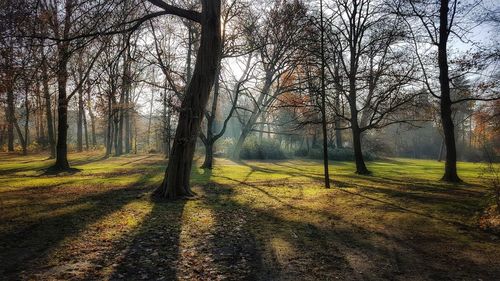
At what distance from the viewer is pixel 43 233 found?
267 inches

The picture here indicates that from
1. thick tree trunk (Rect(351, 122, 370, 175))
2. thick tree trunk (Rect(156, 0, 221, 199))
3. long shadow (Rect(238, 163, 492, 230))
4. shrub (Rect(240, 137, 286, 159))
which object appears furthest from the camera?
shrub (Rect(240, 137, 286, 159))

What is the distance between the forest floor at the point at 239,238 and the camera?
17.6 feet

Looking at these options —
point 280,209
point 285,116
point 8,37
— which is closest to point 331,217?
point 280,209

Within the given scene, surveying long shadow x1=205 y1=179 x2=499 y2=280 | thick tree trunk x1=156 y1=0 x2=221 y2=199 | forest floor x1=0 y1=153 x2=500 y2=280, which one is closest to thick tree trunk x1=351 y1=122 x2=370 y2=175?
forest floor x1=0 y1=153 x2=500 y2=280

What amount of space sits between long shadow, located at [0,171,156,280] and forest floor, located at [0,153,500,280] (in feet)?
0.06

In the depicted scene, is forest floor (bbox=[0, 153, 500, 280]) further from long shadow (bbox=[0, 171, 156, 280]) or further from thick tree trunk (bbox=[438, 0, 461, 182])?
thick tree trunk (bbox=[438, 0, 461, 182])

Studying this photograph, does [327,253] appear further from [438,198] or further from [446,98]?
[446,98]

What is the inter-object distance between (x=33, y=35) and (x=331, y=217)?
9.29m

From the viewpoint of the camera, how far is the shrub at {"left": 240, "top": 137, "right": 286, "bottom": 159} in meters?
36.3

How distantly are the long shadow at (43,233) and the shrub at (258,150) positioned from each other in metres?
25.9

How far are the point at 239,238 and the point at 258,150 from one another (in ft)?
96.4

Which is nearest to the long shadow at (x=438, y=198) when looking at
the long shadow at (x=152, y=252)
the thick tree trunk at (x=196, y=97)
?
the thick tree trunk at (x=196, y=97)

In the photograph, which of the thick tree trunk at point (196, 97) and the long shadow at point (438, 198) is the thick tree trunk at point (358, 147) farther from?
the thick tree trunk at point (196, 97)

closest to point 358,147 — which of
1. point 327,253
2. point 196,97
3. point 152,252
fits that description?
point 196,97
